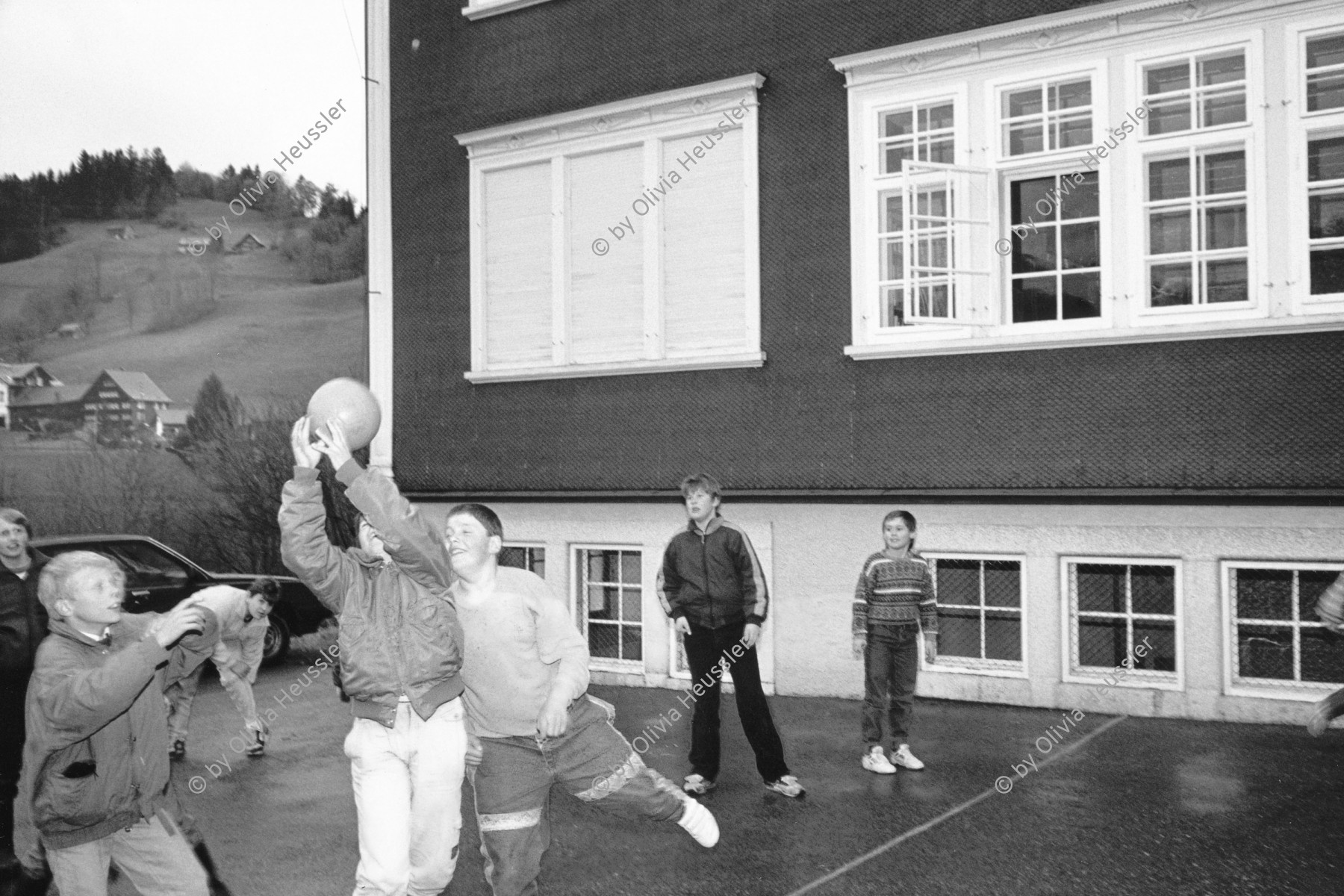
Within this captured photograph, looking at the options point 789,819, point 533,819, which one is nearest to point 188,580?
point 789,819

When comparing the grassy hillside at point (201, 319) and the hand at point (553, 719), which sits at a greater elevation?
the grassy hillside at point (201, 319)

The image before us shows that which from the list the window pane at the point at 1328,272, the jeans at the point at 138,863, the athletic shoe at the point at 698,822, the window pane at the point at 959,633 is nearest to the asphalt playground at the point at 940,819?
the athletic shoe at the point at 698,822

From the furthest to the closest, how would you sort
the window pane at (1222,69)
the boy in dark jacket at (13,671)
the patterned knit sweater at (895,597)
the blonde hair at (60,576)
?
the window pane at (1222,69) < the patterned knit sweater at (895,597) < the boy in dark jacket at (13,671) < the blonde hair at (60,576)

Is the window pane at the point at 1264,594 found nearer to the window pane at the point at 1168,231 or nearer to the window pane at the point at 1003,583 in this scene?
the window pane at the point at 1003,583

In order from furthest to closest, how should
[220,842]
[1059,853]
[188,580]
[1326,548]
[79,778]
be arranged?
[188,580], [1326,548], [220,842], [1059,853], [79,778]

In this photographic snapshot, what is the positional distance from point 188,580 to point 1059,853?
10895 mm

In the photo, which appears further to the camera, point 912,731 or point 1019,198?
point 1019,198

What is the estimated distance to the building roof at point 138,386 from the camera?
29.2 metres

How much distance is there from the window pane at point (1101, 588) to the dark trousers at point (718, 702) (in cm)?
360

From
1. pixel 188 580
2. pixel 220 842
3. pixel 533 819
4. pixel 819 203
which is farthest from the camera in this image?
pixel 188 580

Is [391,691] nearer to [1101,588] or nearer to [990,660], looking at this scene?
[990,660]

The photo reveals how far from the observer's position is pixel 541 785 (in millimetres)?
5391

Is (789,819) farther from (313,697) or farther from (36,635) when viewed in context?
(313,697)

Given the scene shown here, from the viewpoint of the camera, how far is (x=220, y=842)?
7609mm
